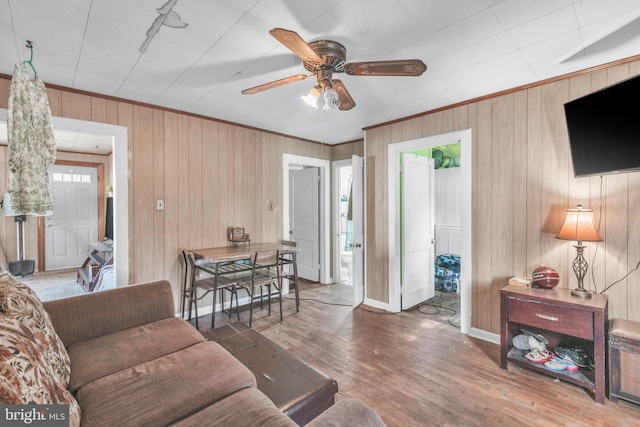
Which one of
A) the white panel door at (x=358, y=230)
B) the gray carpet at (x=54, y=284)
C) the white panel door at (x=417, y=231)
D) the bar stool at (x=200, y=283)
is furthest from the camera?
the gray carpet at (x=54, y=284)

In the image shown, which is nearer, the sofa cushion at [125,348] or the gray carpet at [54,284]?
the sofa cushion at [125,348]

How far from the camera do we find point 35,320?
4.41 ft

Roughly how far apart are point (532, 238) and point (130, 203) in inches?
153

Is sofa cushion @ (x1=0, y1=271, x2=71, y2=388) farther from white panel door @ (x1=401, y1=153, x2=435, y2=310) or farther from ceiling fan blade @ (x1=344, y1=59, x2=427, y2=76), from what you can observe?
white panel door @ (x1=401, y1=153, x2=435, y2=310)

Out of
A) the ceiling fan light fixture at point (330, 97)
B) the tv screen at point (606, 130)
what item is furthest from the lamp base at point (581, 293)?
the ceiling fan light fixture at point (330, 97)

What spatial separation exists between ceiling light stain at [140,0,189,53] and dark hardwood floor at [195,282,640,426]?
2580 mm

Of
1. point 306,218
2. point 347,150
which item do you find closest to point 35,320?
point 306,218

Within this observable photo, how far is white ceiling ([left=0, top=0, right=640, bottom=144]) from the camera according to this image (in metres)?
1.63

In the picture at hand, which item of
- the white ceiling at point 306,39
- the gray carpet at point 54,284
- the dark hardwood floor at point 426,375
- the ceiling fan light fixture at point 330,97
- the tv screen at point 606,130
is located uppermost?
the white ceiling at point 306,39

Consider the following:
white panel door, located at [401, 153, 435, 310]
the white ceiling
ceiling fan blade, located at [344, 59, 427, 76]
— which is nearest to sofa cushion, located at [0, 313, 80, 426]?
the white ceiling

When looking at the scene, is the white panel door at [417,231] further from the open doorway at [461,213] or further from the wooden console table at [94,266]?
the wooden console table at [94,266]

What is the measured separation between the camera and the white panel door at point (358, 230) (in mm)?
3859

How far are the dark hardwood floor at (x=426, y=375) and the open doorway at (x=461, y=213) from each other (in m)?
0.28

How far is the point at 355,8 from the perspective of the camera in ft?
5.31
